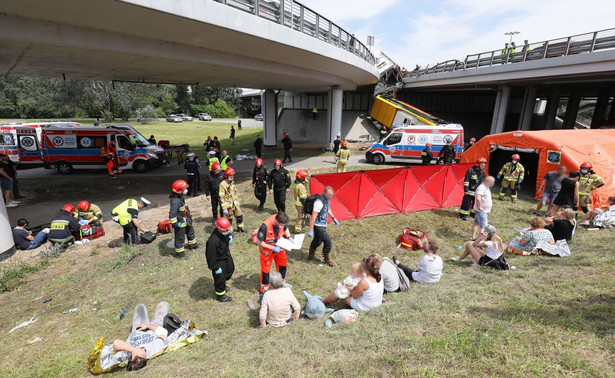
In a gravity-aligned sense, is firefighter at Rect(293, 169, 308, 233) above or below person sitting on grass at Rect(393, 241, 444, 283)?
above

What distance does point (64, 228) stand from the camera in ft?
26.3

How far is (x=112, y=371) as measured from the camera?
4.08 m

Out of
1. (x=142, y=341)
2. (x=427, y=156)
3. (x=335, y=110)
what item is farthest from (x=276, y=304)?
(x=335, y=110)

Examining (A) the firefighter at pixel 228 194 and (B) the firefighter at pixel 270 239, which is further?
(A) the firefighter at pixel 228 194

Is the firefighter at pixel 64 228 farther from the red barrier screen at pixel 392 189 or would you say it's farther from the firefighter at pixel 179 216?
the red barrier screen at pixel 392 189

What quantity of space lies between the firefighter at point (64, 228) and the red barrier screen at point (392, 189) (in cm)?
680

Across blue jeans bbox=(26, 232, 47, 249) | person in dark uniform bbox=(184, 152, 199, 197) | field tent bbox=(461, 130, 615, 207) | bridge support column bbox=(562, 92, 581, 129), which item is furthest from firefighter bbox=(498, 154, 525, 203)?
bridge support column bbox=(562, 92, 581, 129)

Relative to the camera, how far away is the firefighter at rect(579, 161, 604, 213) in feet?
32.6

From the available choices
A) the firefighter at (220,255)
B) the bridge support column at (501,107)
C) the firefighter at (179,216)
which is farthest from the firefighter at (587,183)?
the bridge support column at (501,107)

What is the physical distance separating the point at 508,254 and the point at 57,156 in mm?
20565

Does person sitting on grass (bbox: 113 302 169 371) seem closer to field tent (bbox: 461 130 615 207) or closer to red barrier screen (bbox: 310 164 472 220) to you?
red barrier screen (bbox: 310 164 472 220)

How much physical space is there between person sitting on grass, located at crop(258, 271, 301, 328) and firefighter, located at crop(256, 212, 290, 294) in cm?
86

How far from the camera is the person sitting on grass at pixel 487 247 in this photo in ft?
20.6

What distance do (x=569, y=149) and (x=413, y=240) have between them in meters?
7.79
